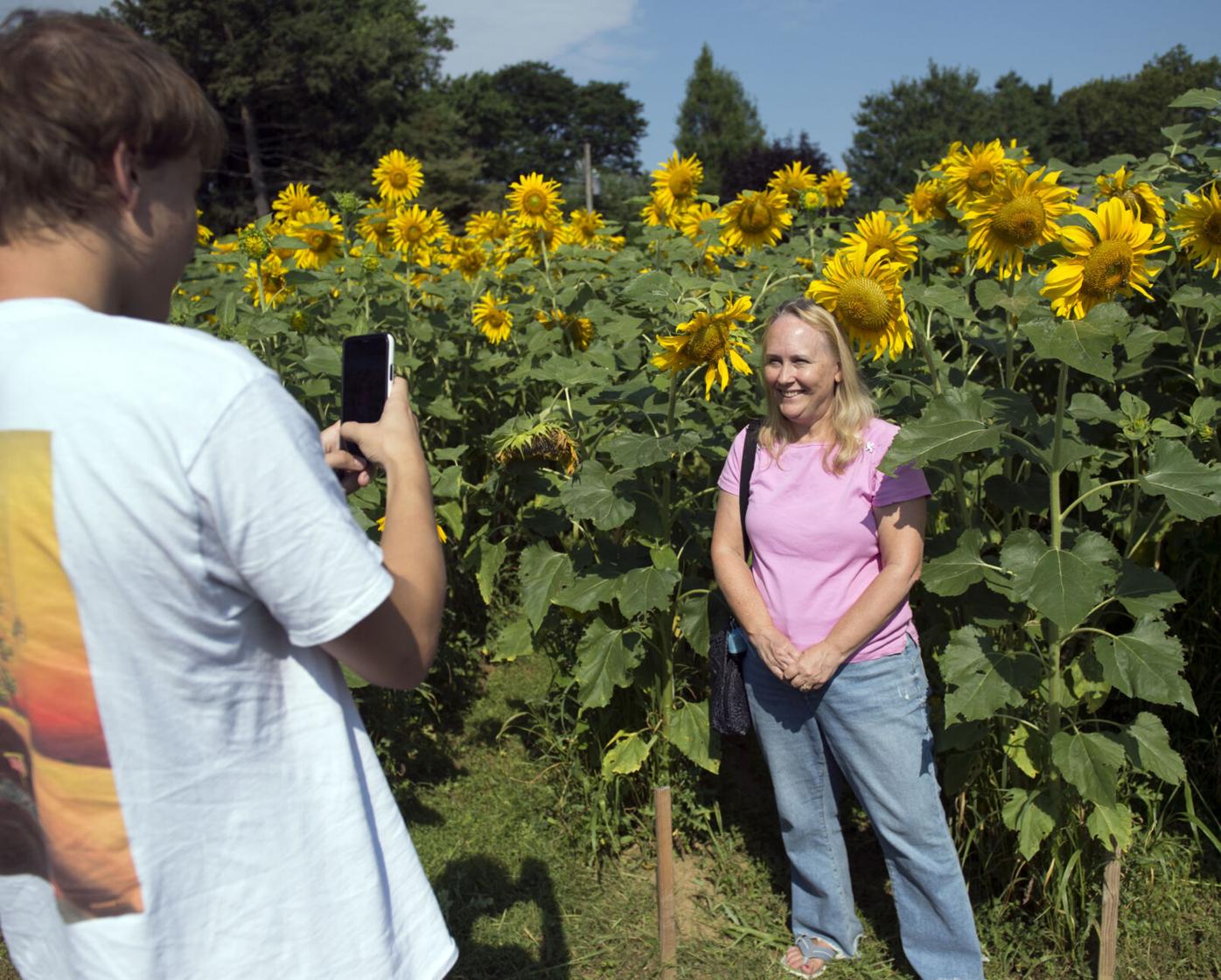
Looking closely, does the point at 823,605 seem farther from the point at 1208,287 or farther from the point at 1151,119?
the point at 1151,119

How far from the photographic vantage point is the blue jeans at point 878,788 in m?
2.50

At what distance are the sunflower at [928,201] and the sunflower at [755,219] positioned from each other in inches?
17.4

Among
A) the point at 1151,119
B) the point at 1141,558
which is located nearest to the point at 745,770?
the point at 1141,558

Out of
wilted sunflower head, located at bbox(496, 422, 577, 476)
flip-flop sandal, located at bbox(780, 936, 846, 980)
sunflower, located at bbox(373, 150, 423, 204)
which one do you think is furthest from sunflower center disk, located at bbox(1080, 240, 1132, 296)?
sunflower, located at bbox(373, 150, 423, 204)

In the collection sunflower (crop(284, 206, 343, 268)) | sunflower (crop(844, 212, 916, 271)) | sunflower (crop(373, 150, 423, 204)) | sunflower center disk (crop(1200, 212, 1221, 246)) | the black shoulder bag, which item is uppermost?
sunflower (crop(373, 150, 423, 204))

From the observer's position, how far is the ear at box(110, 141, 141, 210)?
948mm

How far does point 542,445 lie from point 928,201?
1.83 meters

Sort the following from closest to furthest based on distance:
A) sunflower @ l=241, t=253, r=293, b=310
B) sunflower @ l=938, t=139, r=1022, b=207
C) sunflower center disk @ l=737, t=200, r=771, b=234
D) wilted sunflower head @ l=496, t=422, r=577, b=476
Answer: wilted sunflower head @ l=496, t=422, r=577, b=476, sunflower @ l=938, t=139, r=1022, b=207, sunflower center disk @ l=737, t=200, r=771, b=234, sunflower @ l=241, t=253, r=293, b=310

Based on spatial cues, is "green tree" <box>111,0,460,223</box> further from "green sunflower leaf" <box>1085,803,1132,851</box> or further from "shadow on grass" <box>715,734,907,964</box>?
"green sunflower leaf" <box>1085,803,1132,851</box>

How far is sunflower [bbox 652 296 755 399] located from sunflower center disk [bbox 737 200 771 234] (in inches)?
59.3

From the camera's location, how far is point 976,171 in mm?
3283

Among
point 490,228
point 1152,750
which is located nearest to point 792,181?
point 490,228

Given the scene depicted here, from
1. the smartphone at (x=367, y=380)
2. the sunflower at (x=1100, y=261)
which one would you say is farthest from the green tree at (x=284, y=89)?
the smartphone at (x=367, y=380)

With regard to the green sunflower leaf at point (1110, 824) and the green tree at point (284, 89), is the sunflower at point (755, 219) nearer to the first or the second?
the green sunflower leaf at point (1110, 824)
